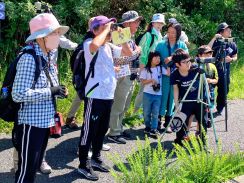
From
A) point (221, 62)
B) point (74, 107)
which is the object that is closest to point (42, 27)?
point (74, 107)

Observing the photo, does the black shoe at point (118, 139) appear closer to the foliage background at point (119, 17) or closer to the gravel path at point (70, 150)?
the gravel path at point (70, 150)

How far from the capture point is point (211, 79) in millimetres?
7148

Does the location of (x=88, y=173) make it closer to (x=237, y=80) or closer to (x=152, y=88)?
(x=152, y=88)

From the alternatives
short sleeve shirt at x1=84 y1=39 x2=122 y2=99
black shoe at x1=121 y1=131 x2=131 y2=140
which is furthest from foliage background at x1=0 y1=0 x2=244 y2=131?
short sleeve shirt at x1=84 y1=39 x2=122 y2=99

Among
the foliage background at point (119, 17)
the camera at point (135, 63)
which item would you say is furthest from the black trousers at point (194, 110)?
the foliage background at point (119, 17)

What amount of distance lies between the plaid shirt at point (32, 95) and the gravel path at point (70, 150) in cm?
156

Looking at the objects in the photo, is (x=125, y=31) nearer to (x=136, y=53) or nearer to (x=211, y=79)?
(x=136, y=53)

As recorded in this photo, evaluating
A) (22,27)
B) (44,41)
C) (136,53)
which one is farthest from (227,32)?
(44,41)

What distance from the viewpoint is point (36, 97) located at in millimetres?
3477

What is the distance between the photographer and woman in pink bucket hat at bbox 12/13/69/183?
3.49 m

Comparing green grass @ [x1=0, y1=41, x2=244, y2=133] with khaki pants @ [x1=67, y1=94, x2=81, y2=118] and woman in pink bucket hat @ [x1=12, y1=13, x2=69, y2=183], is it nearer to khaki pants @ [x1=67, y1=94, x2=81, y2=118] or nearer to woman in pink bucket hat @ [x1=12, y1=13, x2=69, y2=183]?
khaki pants @ [x1=67, y1=94, x2=81, y2=118]

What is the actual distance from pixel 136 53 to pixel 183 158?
2.11m

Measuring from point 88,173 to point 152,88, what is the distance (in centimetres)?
221

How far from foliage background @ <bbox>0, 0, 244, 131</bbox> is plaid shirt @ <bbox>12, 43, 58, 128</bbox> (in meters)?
3.83
